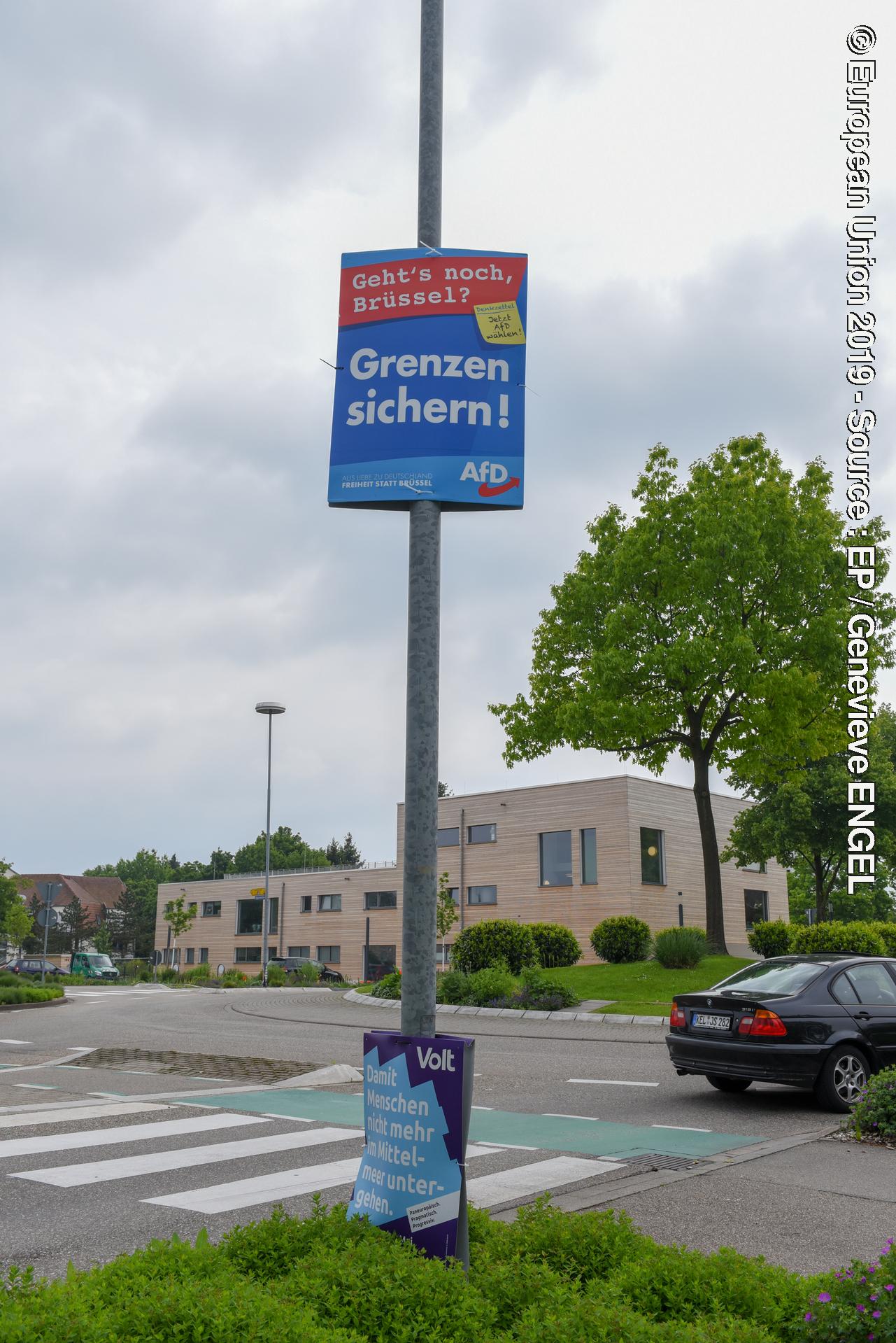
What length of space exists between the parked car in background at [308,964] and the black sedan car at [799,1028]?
36.9 metres

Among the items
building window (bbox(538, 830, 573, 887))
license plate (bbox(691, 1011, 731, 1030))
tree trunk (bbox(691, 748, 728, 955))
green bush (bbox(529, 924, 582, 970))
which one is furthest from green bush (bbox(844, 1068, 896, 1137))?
building window (bbox(538, 830, 573, 887))

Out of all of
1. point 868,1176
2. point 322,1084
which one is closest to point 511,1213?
point 868,1176

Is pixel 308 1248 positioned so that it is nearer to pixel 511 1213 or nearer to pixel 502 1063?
pixel 511 1213

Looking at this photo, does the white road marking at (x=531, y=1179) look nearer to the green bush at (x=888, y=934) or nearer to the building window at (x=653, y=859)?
the green bush at (x=888, y=934)

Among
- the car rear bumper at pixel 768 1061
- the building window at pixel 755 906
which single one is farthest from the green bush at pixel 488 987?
the building window at pixel 755 906

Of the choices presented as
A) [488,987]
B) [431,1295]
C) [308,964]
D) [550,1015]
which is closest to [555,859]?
[308,964]

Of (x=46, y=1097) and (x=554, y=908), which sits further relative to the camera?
(x=554, y=908)

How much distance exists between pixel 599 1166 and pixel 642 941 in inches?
910

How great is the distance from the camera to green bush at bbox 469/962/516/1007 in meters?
23.3

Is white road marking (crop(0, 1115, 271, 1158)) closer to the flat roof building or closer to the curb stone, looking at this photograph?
the curb stone

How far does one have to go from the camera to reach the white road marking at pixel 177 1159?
24.0 ft

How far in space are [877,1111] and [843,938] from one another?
16400mm

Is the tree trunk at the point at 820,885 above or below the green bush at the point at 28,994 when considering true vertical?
above

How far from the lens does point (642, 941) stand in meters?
30.2
